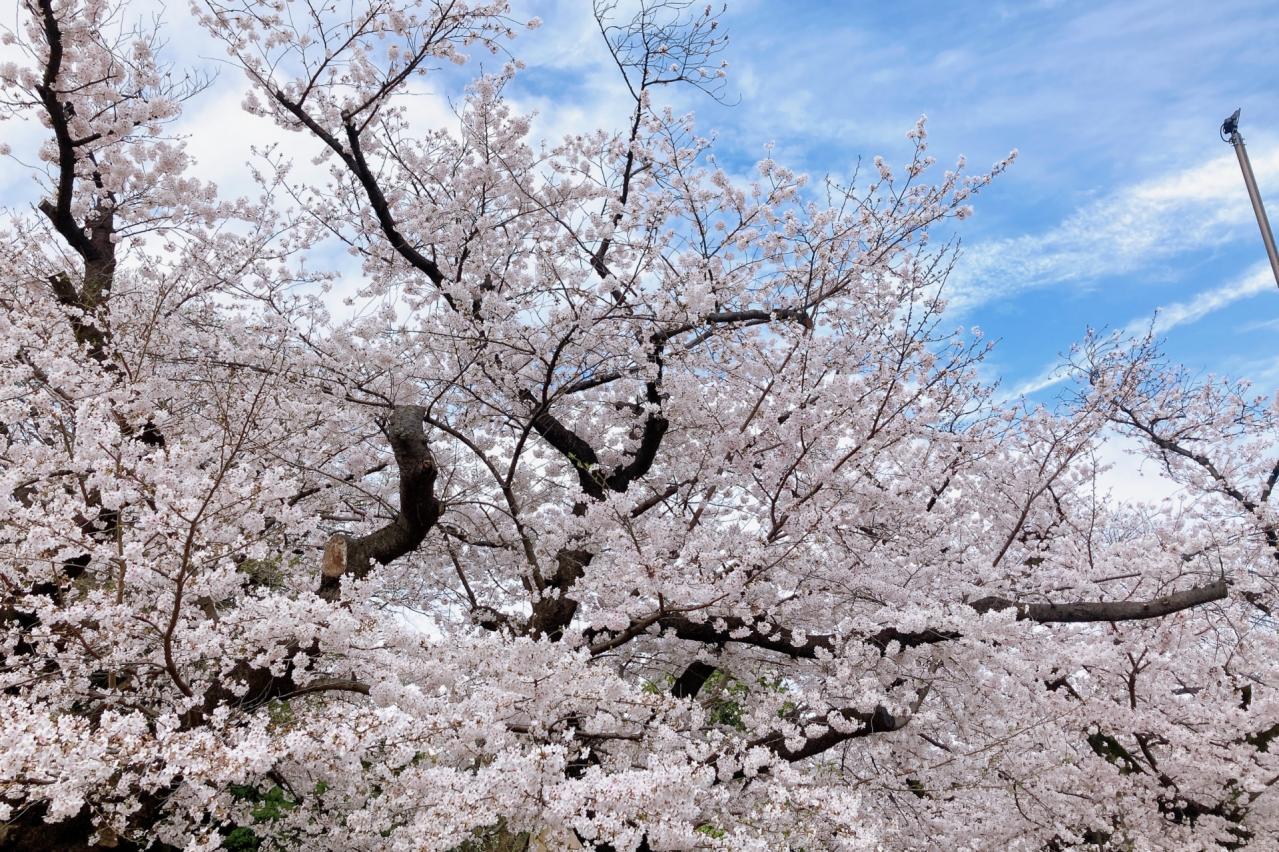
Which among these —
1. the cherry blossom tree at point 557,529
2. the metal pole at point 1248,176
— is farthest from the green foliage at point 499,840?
the metal pole at point 1248,176

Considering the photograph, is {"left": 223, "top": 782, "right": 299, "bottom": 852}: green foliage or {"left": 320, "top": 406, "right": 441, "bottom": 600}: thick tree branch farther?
{"left": 223, "top": 782, "right": 299, "bottom": 852}: green foliage

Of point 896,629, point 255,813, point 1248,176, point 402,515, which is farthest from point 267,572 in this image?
point 1248,176

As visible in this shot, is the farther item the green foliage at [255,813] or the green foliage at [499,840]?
the green foliage at [255,813]

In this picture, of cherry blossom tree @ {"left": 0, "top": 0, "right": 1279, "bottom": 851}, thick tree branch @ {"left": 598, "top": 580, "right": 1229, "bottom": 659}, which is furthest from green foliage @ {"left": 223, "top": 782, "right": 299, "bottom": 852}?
thick tree branch @ {"left": 598, "top": 580, "right": 1229, "bottom": 659}

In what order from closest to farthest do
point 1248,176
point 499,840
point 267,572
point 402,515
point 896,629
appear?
point 499,840 < point 896,629 < point 402,515 < point 267,572 < point 1248,176

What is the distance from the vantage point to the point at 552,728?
4.65 metres

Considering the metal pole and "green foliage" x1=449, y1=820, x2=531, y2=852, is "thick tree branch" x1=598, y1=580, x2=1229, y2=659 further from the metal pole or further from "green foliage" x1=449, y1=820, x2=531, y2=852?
the metal pole

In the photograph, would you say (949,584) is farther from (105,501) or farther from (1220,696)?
(105,501)

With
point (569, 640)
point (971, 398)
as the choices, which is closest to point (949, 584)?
point (971, 398)

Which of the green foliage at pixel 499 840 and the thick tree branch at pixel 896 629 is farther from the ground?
the thick tree branch at pixel 896 629

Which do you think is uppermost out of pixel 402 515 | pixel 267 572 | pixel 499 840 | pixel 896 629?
pixel 402 515

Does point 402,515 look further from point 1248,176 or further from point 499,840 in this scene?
point 1248,176

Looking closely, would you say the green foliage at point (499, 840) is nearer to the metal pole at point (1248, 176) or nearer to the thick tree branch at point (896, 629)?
the thick tree branch at point (896, 629)

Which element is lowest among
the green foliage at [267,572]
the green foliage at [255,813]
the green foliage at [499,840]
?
the green foliage at [499,840]
